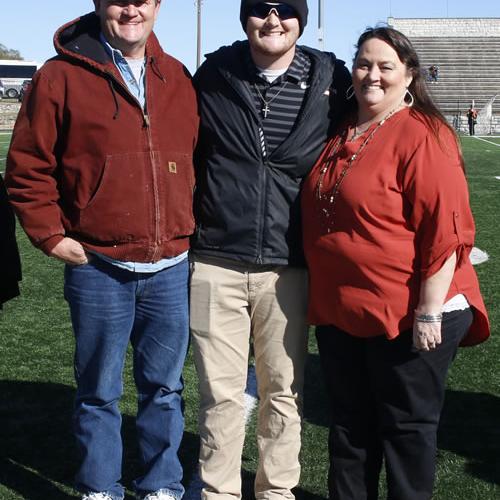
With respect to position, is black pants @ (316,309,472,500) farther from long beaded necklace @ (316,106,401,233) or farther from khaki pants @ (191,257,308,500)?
long beaded necklace @ (316,106,401,233)

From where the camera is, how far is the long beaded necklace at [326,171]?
2.71 meters

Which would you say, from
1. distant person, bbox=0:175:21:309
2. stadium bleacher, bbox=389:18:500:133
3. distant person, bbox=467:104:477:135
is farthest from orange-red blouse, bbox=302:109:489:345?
stadium bleacher, bbox=389:18:500:133

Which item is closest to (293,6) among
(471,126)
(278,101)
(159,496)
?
(278,101)

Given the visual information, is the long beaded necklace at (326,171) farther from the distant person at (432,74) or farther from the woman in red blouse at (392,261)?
the distant person at (432,74)

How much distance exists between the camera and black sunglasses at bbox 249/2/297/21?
2826mm

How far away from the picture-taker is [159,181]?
2.86 m

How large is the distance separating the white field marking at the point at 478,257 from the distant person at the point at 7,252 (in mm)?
5250

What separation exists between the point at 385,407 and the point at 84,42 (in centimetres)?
150

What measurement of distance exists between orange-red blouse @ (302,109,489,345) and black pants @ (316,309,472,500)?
85 millimetres

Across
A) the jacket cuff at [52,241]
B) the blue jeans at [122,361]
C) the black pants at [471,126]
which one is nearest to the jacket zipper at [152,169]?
the blue jeans at [122,361]

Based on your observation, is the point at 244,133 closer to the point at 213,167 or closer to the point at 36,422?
the point at 213,167

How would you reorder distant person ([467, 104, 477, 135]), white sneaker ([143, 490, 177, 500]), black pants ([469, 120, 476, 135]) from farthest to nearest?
black pants ([469, 120, 476, 135]) → distant person ([467, 104, 477, 135]) → white sneaker ([143, 490, 177, 500])

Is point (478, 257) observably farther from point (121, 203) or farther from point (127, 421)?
→ point (121, 203)

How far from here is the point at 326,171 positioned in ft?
9.20
